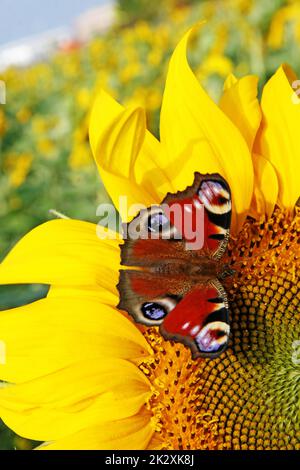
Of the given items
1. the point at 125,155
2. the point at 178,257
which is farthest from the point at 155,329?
the point at 125,155

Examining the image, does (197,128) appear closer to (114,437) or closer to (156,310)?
(156,310)

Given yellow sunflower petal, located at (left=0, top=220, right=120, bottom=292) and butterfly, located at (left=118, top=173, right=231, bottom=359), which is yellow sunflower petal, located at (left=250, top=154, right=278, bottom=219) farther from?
yellow sunflower petal, located at (left=0, top=220, right=120, bottom=292)

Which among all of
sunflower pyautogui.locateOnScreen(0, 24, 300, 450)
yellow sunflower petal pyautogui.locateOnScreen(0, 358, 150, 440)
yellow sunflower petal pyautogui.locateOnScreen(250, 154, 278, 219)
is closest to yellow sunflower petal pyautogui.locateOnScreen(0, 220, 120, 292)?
sunflower pyautogui.locateOnScreen(0, 24, 300, 450)

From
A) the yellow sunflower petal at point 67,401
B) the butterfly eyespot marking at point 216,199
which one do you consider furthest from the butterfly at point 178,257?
the yellow sunflower petal at point 67,401

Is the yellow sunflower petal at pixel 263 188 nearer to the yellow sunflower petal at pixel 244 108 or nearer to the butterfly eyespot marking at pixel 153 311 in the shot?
the yellow sunflower petal at pixel 244 108
